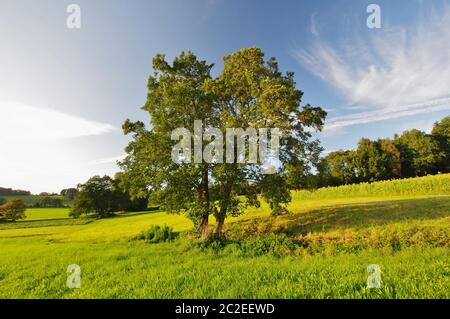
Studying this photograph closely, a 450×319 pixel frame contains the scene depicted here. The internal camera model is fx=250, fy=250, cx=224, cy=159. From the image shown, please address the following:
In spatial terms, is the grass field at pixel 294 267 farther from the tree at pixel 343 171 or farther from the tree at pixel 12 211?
the tree at pixel 12 211

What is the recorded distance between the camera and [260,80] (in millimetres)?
18094

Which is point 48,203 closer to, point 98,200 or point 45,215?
point 45,215

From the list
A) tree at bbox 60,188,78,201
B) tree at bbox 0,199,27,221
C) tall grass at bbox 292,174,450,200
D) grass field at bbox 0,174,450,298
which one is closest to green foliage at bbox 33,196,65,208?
tree at bbox 60,188,78,201

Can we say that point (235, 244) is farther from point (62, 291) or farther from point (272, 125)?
point (62, 291)

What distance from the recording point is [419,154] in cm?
7775

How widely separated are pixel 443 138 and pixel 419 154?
437 inches

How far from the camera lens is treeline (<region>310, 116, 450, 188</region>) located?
76438mm

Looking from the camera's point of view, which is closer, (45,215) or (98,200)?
(98,200)
